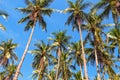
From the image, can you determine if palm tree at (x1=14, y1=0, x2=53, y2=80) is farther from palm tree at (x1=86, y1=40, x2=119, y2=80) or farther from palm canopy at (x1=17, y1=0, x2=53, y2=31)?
palm tree at (x1=86, y1=40, x2=119, y2=80)

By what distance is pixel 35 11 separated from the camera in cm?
4400

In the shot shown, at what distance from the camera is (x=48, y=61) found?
5488 centimetres

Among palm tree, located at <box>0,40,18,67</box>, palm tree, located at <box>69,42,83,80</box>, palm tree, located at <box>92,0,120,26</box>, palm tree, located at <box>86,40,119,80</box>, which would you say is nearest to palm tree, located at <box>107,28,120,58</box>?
palm tree, located at <box>86,40,119,80</box>

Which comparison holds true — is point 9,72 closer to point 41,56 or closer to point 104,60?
point 41,56

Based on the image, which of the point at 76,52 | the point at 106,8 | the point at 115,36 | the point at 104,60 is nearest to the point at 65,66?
the point at 76,52

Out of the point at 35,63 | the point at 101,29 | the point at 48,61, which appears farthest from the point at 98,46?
the point at 35,63

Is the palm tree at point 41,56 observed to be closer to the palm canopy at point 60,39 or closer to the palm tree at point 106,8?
the palm canopy at point 60,39

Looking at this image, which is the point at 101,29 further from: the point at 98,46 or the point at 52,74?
the point at 52,74

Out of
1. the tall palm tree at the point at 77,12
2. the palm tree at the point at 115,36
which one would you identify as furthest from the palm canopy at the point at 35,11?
the palm tree at the point at 115,36

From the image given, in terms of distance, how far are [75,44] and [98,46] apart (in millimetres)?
7536

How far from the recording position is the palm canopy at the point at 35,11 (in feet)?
144

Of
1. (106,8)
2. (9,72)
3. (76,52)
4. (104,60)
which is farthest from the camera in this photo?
(9,72)

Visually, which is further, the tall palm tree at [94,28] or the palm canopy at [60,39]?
the palm canopy at [60,39]

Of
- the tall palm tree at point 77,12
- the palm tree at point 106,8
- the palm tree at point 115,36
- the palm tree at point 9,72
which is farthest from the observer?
the palm tree at point 9,72
